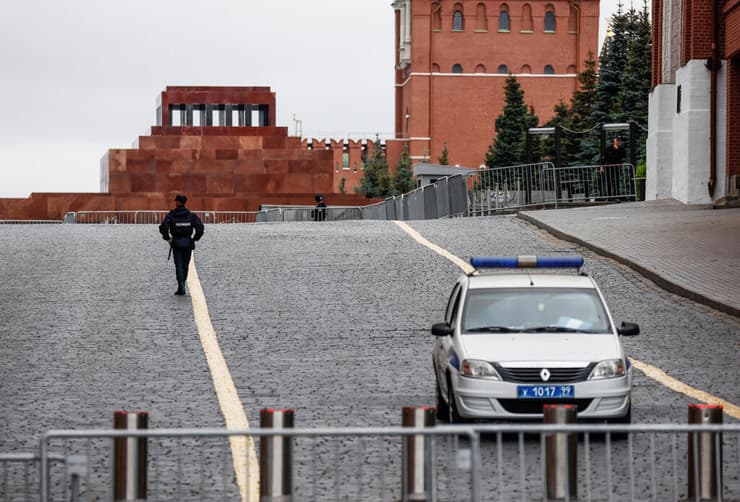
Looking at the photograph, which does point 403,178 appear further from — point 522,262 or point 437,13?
point 522,262

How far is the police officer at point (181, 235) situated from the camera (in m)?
22.0

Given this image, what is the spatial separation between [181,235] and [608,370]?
11.6 m

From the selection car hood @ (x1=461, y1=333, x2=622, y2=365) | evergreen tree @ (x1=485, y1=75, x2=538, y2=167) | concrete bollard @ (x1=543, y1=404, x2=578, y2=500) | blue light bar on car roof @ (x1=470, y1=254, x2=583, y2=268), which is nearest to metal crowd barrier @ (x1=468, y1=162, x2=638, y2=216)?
blue light bar on car roof @ (x1=470, y1=254, x2=583, y2=268)

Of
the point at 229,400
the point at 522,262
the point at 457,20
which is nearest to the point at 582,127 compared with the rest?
the point at 457,20

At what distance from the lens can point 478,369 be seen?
11477 millimetres

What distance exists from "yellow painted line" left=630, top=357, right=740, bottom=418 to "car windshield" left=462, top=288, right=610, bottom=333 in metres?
1.40

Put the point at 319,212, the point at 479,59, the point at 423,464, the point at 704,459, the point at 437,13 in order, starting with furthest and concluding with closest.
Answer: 1. the point at 437,13
2. the point at 479,59
3. the point at 319,212
4. the point at 704,459
5. the point at 423,464

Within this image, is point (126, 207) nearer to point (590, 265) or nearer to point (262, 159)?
point (262, 159)

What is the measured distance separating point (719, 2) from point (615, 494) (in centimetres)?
2989

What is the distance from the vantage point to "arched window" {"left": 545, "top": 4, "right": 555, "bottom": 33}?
146625 mm

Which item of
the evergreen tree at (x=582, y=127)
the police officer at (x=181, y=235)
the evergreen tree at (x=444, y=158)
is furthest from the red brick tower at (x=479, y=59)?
the police officer at (x=181, y=235)

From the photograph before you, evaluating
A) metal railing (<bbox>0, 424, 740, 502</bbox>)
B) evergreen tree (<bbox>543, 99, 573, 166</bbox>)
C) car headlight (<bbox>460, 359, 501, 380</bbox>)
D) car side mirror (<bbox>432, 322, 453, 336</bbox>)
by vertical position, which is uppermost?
evergreen tree (<bbox>543, 99, 573, 166</bbox>)

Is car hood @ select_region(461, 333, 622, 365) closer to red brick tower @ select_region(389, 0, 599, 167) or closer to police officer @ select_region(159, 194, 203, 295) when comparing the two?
police officer @ select_region(159, 194, 203, 295)

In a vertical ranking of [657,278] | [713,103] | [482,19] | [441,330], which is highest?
[482,19]
